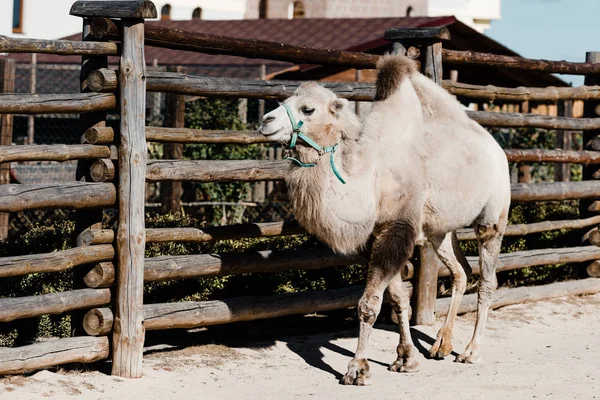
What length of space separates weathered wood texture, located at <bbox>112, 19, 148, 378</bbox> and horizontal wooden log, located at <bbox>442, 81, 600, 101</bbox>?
11.0ft

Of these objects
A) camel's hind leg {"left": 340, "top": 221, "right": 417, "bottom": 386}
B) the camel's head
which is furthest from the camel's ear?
camel's hind leg {"left": 340, "top": 221, "right": 417, "bottom": 386}

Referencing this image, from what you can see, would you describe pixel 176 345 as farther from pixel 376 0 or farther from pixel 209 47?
pixel 376 0

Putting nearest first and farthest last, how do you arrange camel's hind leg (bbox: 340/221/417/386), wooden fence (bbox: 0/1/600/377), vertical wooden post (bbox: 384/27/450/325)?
wooden fence (bbox: 0/1/600/377) < camel's hind leg (bbox: 340/221/417/386) < vertical wooden post (bbox: 384/27/450/325)

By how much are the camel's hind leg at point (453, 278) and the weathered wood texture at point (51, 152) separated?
284 centimetres

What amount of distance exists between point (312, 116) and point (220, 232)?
1.31 metres

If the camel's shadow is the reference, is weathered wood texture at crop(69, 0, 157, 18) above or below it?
above

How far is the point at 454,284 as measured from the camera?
851 centimetres

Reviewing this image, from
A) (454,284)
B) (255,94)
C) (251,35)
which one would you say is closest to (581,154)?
(454,284)

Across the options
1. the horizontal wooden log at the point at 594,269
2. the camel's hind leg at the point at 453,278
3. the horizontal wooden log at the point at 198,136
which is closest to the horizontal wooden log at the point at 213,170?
the horizontal wooden log at the point at 198,136

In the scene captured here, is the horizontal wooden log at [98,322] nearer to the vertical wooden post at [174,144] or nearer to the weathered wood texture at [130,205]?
the weathered wood texture at [130,205]

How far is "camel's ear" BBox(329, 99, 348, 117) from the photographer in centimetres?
708

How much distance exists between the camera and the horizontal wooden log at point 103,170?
6.99 m

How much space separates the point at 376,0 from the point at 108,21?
3740 cm

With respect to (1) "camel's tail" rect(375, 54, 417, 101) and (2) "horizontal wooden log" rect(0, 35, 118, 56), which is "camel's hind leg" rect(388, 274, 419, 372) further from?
(2) "horizontal wooden log" rect(0, 35, 118, 56)
